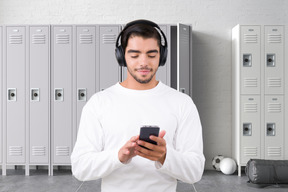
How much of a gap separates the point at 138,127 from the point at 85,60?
3786 millimetres

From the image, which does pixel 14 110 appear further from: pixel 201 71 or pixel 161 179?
pixel 161 179

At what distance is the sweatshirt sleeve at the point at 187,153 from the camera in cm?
119

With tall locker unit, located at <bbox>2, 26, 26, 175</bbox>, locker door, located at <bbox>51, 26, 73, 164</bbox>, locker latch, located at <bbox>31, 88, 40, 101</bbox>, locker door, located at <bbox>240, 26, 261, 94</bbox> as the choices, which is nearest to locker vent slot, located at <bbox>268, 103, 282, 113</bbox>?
locker door, located at <bbox>240, 26, 261, 94</bbox>

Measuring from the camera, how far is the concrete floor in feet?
13.6

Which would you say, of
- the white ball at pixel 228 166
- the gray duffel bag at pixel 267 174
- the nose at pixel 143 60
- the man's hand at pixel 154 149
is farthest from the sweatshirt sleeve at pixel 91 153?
the white ball at pixel 228 166

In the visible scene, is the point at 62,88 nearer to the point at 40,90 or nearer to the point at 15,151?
the point at 40,90

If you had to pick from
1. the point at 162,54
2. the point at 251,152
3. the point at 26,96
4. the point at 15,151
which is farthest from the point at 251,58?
the point at 162,54

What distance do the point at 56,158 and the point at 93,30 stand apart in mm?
1837

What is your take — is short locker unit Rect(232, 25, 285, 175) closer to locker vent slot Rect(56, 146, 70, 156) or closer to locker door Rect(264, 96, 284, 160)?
locker door Rect(264, 96, 284, 160)

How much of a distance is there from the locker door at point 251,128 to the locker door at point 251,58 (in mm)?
152

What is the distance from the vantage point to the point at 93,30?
4930 mm

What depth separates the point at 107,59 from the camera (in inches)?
193

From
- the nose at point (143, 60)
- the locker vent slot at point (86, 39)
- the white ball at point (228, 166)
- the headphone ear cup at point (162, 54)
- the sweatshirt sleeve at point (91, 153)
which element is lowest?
the white ball at point (228, 166)

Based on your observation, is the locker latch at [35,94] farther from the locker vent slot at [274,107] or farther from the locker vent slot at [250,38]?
the locker vent slot at [274,107]
